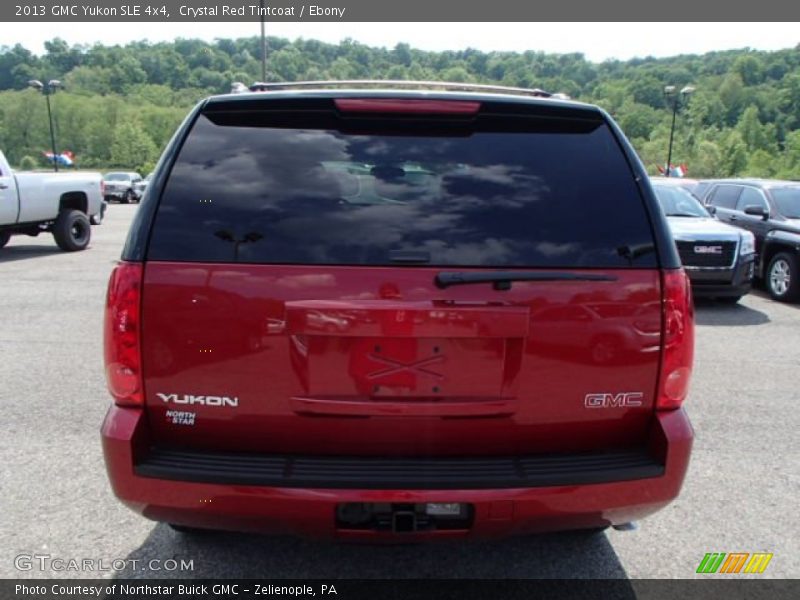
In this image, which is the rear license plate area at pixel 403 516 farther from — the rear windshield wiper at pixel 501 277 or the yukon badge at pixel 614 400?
the rear windshield wiper at pixel 501 277

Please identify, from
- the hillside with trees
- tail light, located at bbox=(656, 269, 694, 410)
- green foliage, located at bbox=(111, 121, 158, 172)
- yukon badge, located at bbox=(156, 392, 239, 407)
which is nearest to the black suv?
tail light, located at bbox=(656, 269, 694, 410)

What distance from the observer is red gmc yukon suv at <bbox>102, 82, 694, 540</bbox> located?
84.7 inches

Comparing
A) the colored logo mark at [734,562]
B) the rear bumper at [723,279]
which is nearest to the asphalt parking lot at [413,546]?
the colored logo mark at [734,562]

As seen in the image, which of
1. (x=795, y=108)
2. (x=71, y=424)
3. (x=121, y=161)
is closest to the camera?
(x=71, y=424)

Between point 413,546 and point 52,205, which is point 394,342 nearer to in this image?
point 413,546

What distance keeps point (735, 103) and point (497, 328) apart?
426ft

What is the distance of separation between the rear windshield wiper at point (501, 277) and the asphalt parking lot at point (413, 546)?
139 cm

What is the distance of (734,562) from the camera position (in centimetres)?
297

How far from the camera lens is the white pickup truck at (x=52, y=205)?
11.7 metres

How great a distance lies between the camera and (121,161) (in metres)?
109

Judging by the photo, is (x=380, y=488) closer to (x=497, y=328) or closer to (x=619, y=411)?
(x=497, y=328)

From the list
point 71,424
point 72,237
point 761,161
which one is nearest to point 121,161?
point 761,161

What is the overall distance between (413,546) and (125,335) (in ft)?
5.23

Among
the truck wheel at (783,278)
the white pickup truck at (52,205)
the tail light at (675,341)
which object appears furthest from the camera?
the white pickup truck at (52,205)
